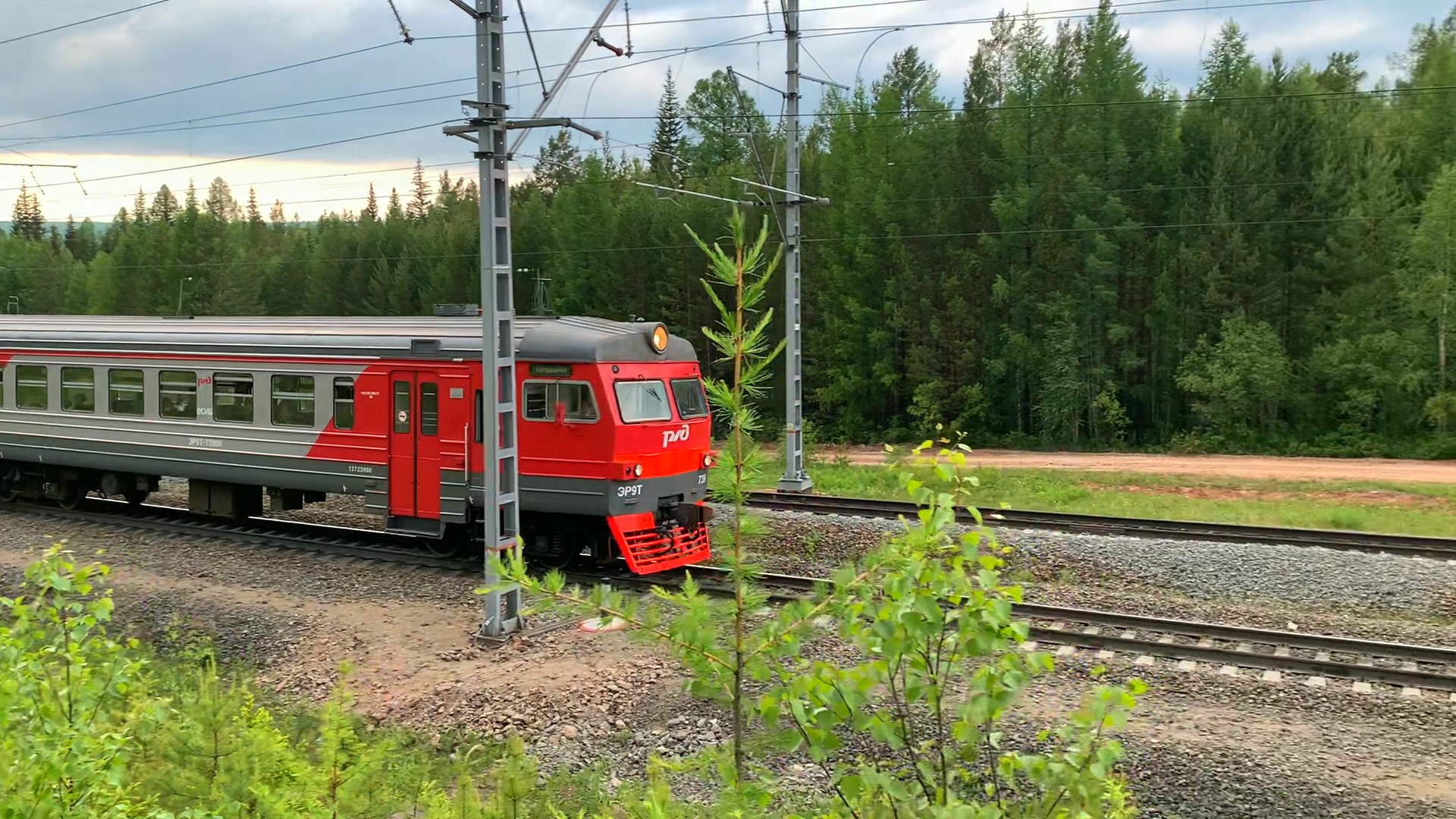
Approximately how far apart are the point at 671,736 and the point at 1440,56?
126ft

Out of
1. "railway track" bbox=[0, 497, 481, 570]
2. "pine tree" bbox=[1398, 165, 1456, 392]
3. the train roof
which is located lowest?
"railway track" bbox=[0, 497, 481, 570]

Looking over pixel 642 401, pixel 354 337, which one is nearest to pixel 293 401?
pixel 354 337

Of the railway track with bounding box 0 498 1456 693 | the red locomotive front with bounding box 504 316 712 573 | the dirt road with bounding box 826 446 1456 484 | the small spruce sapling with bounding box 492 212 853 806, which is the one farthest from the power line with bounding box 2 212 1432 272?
the small spruce sapling with bounding box 492 212 853 806

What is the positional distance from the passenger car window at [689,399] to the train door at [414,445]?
115 inches

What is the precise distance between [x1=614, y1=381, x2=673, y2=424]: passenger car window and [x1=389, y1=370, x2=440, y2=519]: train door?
2415 mm

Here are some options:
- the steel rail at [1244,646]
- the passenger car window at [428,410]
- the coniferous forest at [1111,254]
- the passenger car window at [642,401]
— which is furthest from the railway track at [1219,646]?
the coniferous forest at [1111,254]

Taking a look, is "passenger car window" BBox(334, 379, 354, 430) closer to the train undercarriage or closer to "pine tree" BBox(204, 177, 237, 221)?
Answer: the train undercarriage

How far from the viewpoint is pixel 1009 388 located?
3469 cm

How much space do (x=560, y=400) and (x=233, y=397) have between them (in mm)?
5648

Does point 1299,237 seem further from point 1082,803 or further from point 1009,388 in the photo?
point 1082,803

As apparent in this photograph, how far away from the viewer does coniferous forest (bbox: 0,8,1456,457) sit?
29.4 meters

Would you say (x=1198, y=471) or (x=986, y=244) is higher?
(x=986, y=244)

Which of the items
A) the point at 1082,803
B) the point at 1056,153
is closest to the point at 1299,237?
the point at 1056,153

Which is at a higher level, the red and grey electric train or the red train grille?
the red and grey electric train
